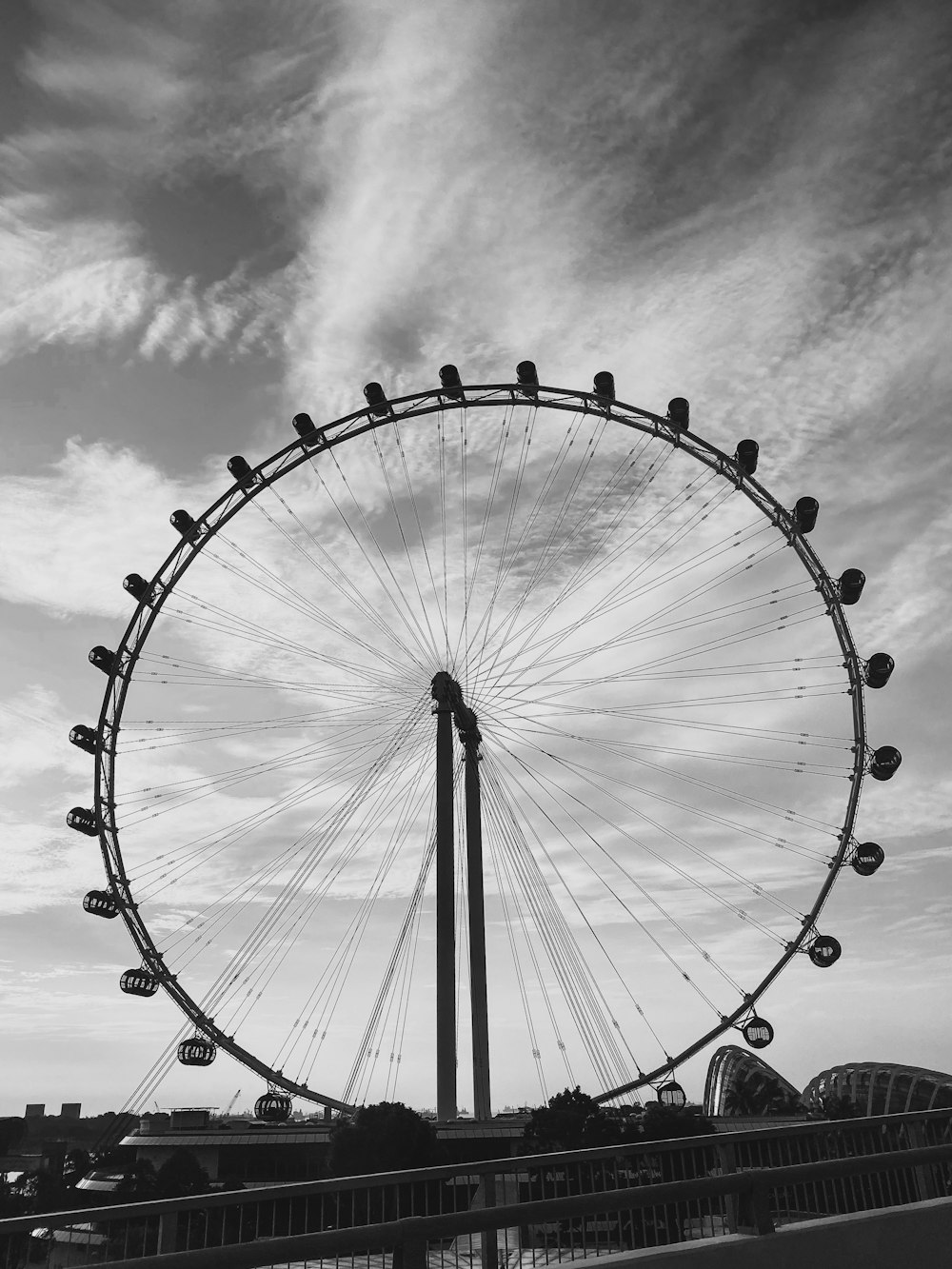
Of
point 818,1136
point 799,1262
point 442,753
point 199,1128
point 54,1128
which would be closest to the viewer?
point 799,1262

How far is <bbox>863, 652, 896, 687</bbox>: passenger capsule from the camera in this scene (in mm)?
26266

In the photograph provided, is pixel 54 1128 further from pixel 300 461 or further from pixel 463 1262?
pixel 463 1262

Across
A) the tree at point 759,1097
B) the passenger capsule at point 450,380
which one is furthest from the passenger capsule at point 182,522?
the tree at point 759,1097

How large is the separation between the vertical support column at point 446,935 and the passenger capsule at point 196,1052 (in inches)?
234

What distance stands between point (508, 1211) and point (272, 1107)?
23.4 m

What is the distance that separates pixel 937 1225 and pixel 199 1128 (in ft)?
145

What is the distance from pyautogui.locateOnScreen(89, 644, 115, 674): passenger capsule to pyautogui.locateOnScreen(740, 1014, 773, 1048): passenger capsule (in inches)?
751

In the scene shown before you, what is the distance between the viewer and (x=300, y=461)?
90.7 ft

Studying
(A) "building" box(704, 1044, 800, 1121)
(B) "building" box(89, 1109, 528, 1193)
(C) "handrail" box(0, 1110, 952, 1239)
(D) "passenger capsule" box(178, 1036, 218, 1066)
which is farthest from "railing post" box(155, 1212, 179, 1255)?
(A) "building" box(704, 1044, 800, 1121)

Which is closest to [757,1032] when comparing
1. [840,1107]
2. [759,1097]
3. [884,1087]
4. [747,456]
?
[747,456]

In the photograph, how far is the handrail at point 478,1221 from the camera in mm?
3354

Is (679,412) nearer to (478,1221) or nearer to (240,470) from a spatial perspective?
(240,470)

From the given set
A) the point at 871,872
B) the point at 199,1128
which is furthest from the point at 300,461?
the point at 199,1128

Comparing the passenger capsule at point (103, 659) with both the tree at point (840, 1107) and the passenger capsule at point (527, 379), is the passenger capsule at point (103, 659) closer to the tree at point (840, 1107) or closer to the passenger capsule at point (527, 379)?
the passenger capsule at point (527, 379)
